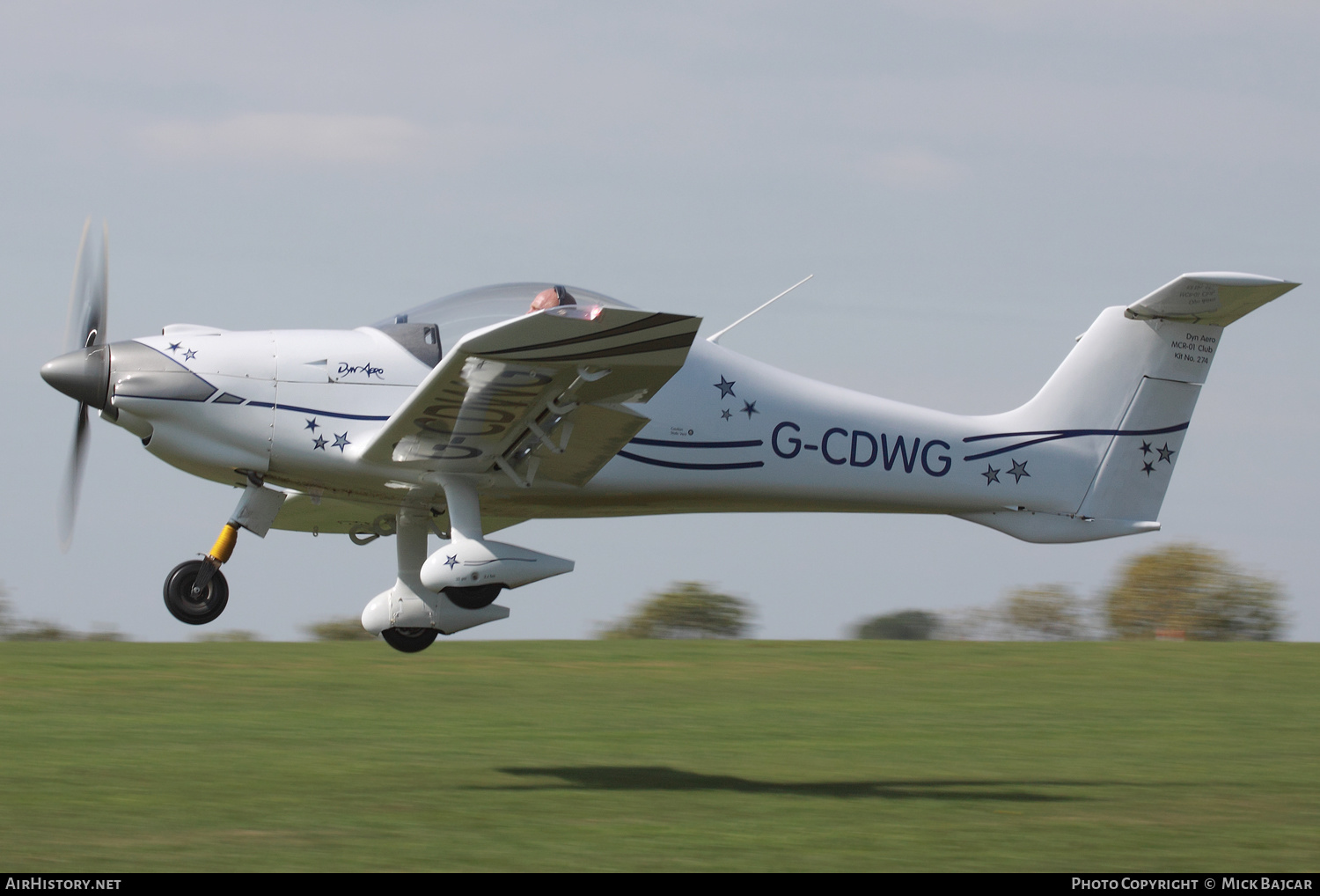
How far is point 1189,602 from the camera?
80.0 ft

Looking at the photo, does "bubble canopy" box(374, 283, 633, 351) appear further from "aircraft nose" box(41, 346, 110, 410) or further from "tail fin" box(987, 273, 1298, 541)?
"tail fin" box(987, 273, 1298, 541)

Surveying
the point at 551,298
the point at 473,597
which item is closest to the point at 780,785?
the point at 473,597

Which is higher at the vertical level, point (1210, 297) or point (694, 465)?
point (1210, 297)

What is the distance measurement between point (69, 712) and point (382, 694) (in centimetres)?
274

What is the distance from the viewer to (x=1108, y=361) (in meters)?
11.9

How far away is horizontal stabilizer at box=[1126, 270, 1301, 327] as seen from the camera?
10859 millimetres

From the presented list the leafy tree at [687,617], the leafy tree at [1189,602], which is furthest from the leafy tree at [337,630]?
the leafy tree at [1189,602]

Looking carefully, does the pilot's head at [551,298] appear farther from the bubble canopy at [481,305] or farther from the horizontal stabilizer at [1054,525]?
the horizontal stabilizer at [1054,525]

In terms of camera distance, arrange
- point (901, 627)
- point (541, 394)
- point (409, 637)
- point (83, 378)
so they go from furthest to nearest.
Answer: point (901, 627) < point (409, 637) < point (83, 378) < point (541, 394)

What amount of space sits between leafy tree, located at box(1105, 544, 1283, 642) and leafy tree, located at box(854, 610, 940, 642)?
3083 millimetres

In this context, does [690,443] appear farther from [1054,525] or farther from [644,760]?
[1054,525]

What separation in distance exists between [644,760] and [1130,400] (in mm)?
5177
